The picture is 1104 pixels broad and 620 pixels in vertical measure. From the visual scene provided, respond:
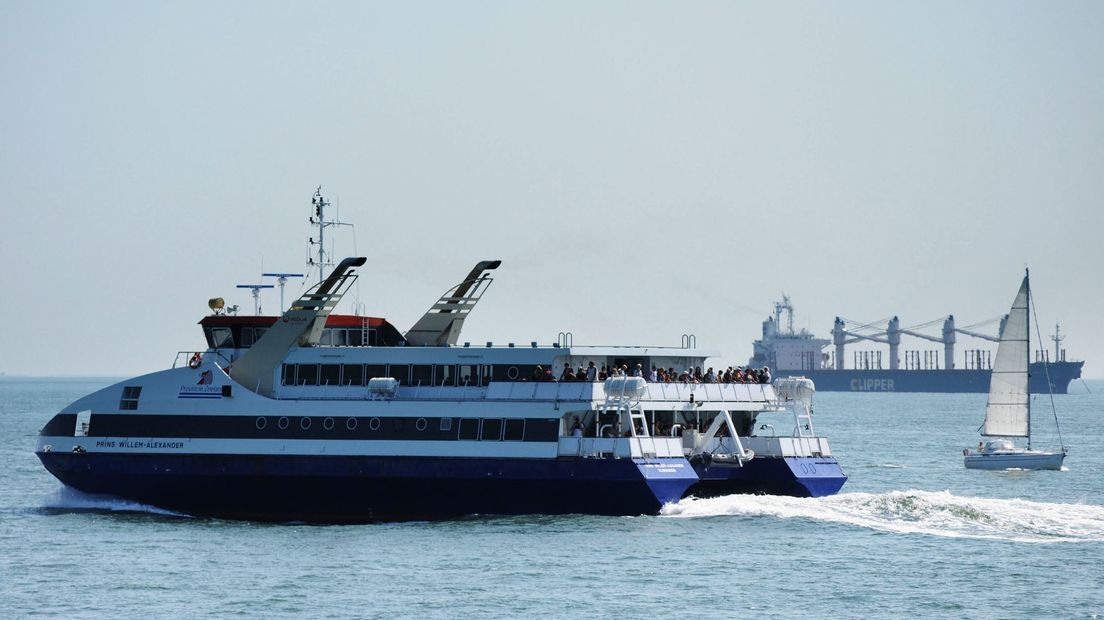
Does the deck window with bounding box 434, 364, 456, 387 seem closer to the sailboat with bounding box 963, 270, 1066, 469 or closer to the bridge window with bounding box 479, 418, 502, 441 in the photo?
the bridge window with bounding box 479, 418, 502, 441

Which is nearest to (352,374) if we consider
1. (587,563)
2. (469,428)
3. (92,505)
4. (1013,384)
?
(469,428)

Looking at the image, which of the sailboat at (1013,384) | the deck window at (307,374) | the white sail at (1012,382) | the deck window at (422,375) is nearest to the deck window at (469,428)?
the deck window at (422,375)

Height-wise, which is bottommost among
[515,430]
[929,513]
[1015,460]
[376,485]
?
[929,513]

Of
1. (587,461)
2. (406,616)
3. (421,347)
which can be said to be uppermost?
(421,347)

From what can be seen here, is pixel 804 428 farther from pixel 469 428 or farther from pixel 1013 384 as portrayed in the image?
pixel 1013 384

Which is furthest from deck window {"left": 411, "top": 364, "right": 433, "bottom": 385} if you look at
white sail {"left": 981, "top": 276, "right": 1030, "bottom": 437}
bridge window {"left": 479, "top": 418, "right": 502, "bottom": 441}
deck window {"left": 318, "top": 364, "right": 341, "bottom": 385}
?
white sail {"left": 981, "top": 276, "right": 1030, "bottom": 437}

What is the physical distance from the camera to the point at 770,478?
144 ft

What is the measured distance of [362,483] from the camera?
42.6 meters

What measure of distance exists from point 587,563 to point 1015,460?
39036 mm

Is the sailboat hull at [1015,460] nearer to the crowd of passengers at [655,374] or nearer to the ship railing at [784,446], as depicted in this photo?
the crowd of passengers at [655,374]

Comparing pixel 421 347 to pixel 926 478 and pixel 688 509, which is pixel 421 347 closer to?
pixel 688 509

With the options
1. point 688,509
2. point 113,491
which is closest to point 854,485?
point 688,509

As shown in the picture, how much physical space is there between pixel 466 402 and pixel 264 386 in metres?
6.03

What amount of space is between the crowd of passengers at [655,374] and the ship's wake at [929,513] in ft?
11.0
